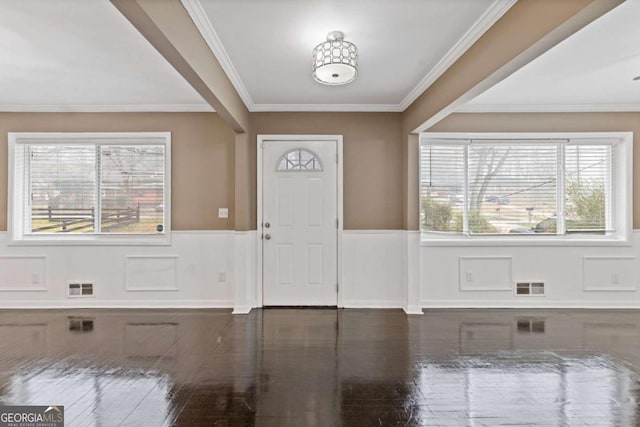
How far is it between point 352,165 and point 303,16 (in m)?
2.24

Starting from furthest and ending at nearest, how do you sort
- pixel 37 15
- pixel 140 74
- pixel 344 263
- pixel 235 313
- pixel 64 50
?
pixel 344 263 → pixel 235 313 → pixel 140 74 → pixel 64 50 → pixel 37 15

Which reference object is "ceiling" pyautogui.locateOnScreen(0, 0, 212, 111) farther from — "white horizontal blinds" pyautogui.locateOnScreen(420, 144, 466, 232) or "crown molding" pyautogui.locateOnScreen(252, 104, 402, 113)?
"white horizontal blinds" pyautogui.locateOnScreen(420, 144, 466, 232)

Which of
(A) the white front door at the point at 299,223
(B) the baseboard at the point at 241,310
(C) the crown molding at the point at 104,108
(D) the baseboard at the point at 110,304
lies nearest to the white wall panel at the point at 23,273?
(D) the baseboard at the point at 110,304

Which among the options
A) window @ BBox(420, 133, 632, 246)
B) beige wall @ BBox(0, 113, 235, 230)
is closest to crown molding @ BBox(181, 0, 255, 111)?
beige wall @ BBox(0, 113, 235, 230)

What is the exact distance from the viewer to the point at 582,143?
4.45 m

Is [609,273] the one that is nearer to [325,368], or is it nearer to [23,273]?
[325,368]

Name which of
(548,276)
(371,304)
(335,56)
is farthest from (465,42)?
(548,276)

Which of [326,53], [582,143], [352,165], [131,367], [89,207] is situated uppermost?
[326,53]

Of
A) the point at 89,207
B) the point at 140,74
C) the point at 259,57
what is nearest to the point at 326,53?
the point at 259,57

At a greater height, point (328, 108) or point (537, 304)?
point (328, 108)

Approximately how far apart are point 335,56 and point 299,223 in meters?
2.25

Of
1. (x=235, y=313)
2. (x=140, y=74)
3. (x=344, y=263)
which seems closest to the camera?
(x=140, y=74)

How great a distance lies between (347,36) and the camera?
2631 mm

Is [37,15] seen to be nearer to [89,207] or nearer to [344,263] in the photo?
[89,207]
